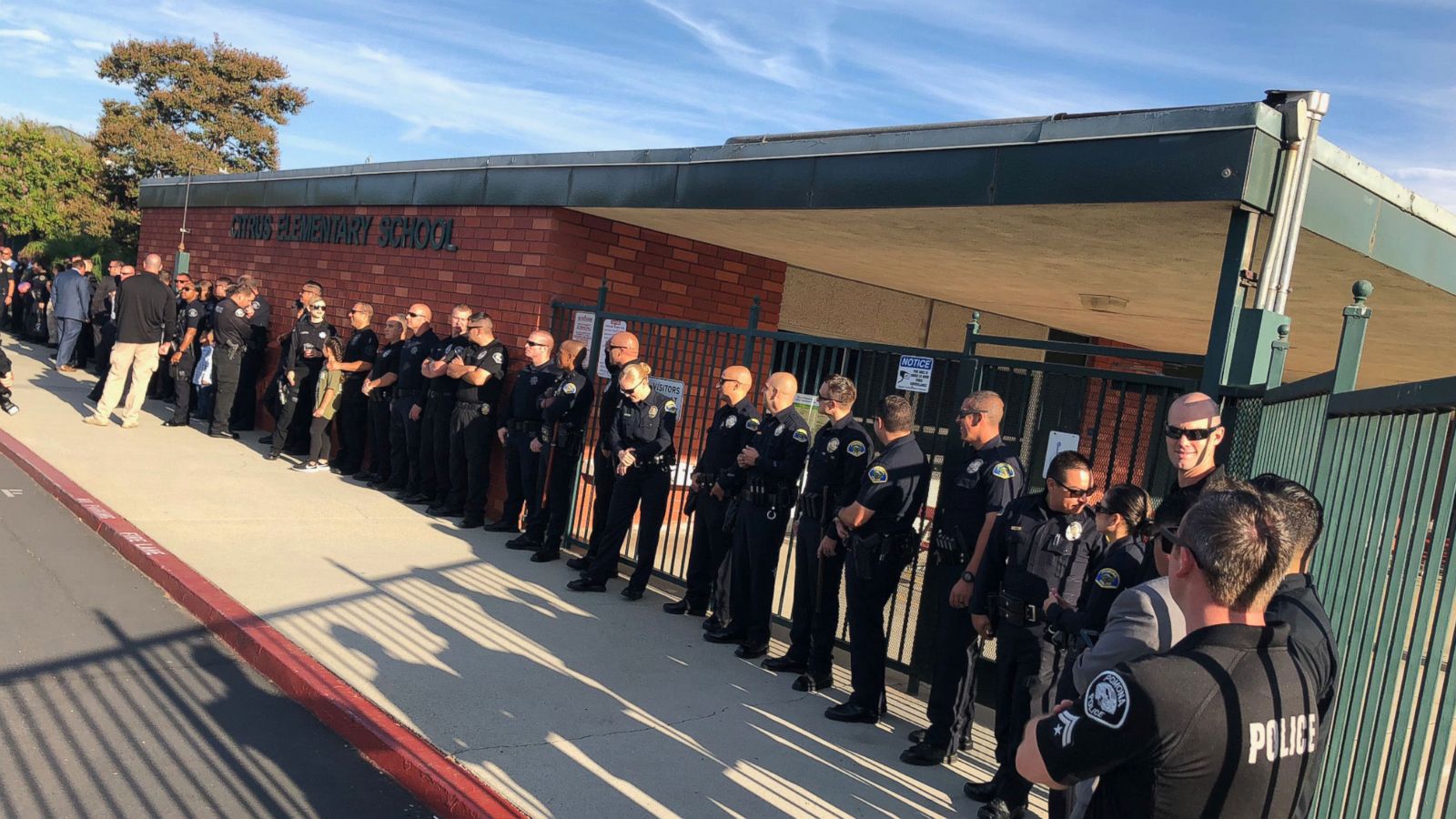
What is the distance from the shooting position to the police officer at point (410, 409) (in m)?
9.80

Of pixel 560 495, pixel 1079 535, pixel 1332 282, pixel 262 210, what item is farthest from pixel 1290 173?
pixel 262 210

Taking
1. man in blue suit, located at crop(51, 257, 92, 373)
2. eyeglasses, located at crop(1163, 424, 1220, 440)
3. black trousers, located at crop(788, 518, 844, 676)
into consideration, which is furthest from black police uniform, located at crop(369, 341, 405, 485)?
man in blue suit, located at crop(51, 257, 92, 373)

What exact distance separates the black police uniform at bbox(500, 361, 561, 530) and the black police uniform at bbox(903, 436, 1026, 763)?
3.98 meters

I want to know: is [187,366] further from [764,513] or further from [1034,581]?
[1034,581]

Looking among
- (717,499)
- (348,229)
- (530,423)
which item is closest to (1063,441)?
(717,499)

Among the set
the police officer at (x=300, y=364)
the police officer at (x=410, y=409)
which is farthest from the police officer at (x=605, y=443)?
the police officer at (x=300, y=364)

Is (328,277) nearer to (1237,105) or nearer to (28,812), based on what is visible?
(28,812)

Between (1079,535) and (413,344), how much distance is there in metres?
7.05

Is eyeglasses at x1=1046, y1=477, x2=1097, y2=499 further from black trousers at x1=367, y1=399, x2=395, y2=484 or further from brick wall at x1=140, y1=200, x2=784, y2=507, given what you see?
black trousers at x1=367, y1=399, x2=395, y2=484

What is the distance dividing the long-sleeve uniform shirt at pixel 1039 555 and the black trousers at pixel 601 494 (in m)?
3.80

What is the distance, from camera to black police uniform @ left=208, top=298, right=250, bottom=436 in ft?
39.2

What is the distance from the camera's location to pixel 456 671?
5.54 meters

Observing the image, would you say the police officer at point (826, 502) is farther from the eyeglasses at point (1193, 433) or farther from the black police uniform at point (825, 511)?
the eyeglasses at point (1193, 433)

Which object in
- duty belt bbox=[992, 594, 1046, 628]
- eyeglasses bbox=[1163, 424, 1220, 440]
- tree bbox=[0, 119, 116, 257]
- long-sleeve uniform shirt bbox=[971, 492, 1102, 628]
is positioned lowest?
duty belt bbox=[992, 594, 1046, 628]
